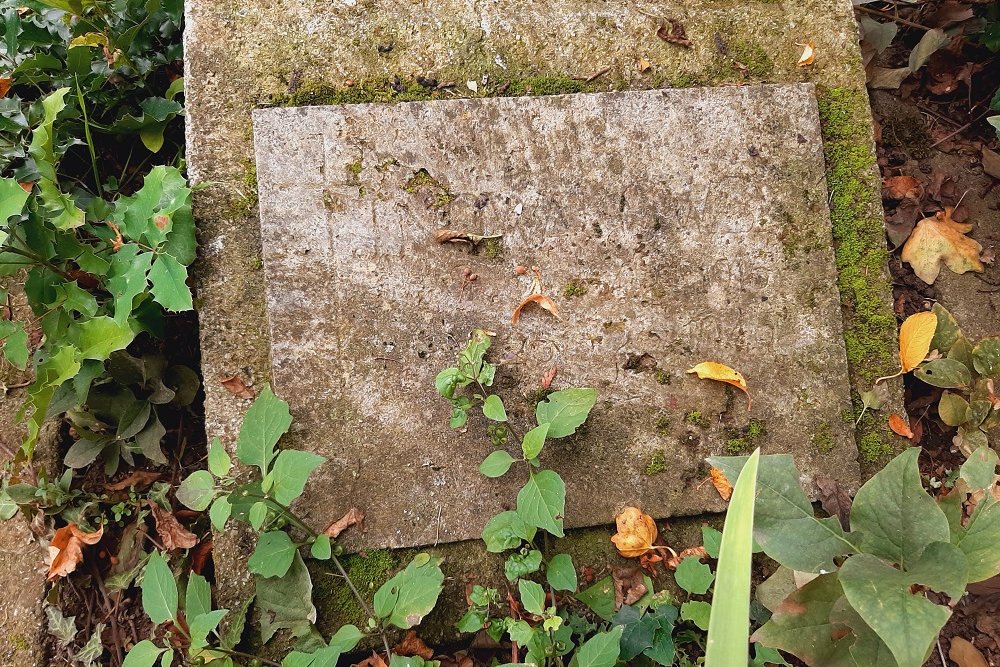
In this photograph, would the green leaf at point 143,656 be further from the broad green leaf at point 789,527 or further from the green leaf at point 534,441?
the broad green leaf at point 789,527

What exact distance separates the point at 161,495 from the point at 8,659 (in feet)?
1.77

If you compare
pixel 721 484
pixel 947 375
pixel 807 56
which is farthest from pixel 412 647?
pixel 807 56

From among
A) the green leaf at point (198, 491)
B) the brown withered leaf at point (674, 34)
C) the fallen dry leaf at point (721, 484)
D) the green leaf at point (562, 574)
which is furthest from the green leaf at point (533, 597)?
the brown withered leaf at point (674, 34)

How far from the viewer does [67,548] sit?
1860 millimetres

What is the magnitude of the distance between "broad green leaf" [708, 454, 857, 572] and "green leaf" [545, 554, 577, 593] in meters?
0.50

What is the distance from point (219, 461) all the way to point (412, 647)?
27.4 inches

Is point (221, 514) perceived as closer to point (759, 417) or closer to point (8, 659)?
point (8, 659)

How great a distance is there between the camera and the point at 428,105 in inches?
71.7

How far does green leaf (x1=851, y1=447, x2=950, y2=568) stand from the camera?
1.24 m

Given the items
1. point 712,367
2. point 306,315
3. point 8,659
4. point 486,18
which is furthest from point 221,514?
point 486,18

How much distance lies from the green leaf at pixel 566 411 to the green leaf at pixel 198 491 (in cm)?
83

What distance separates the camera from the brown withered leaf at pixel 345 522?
1701 millimetres

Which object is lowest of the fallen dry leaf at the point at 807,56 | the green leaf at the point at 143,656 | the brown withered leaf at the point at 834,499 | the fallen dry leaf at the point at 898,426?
the green leaf at the point at 143,656

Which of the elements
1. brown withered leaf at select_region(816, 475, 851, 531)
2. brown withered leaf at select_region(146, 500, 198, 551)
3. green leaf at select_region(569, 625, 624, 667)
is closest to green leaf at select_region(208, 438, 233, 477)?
brown withered leaf at select_region(146, 500, 198, 551)
